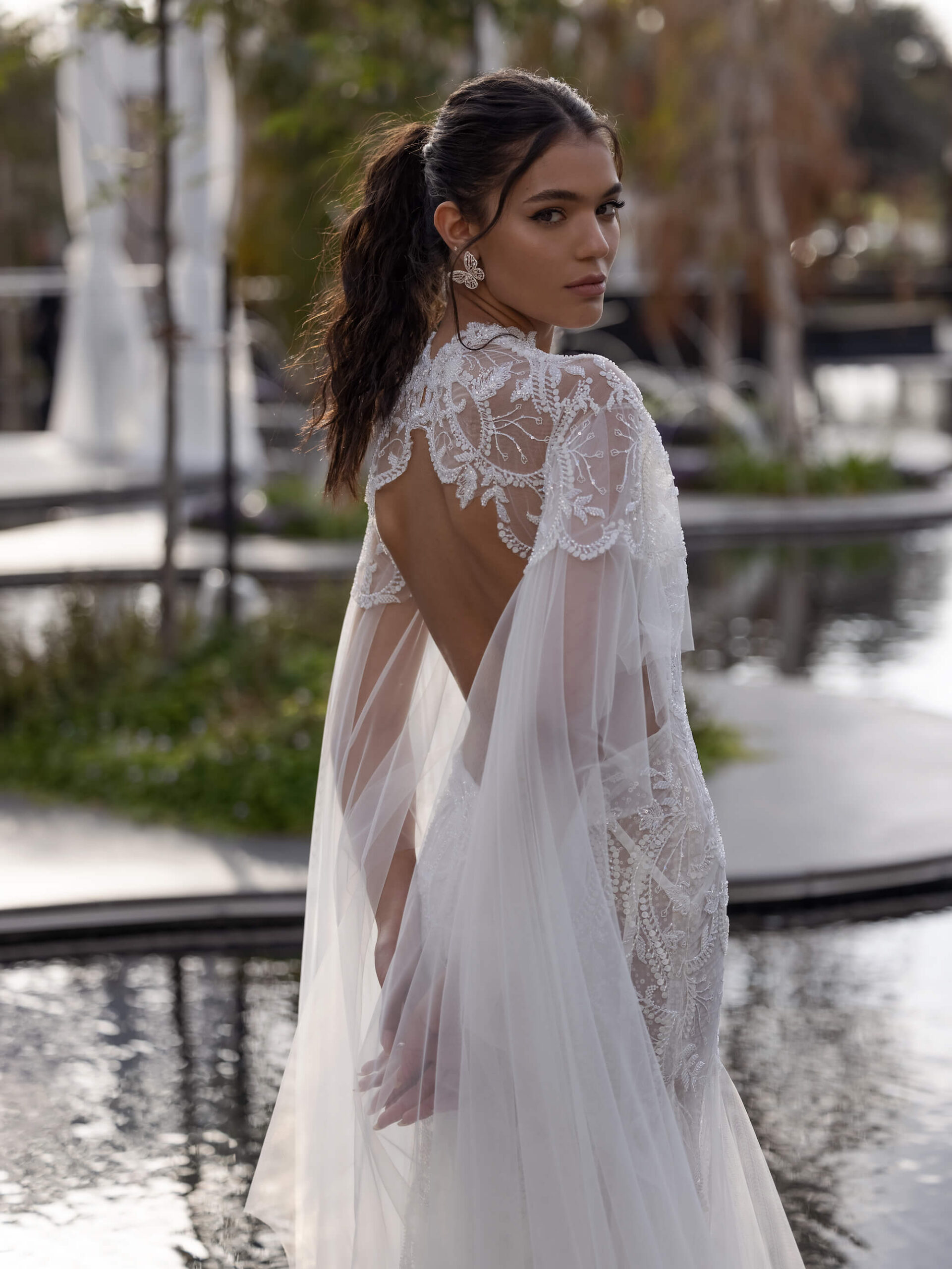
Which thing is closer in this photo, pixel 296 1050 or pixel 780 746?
pixel 296 1050

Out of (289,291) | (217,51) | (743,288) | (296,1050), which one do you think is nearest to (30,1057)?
Result: (296,1050)

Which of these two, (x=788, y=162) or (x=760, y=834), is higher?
(x=788, y=162)

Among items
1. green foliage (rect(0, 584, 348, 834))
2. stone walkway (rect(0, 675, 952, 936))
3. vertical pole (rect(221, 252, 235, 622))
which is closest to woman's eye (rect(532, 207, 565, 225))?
stone walkway (rect(0, 675, 952, 936))

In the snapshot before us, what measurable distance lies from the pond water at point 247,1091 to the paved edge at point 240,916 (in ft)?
0.30

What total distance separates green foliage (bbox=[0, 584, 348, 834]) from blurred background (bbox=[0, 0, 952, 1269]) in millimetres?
20

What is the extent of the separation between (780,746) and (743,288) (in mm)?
23339

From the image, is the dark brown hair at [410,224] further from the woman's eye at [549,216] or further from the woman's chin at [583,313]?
the woman's chin at [583,313]

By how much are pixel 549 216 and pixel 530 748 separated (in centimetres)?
68

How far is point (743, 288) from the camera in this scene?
29.2 metres

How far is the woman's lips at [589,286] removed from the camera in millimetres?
2139

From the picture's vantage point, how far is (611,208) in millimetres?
2180

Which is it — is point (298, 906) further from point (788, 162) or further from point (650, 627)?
point (788, 162)

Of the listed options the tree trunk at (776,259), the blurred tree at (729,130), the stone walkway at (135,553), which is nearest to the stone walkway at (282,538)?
the stone walkway at (135,553)

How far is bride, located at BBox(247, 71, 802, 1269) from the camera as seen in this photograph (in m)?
2.05
